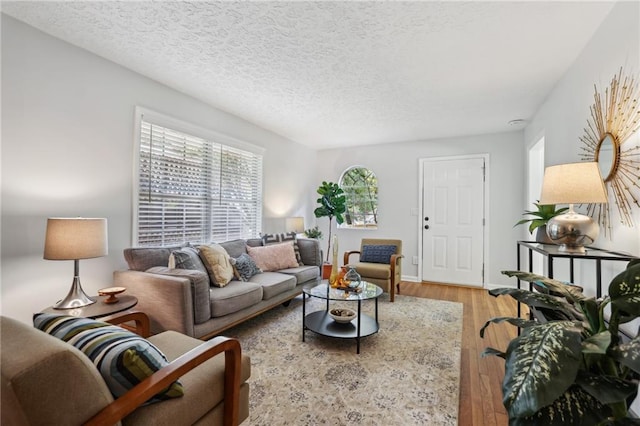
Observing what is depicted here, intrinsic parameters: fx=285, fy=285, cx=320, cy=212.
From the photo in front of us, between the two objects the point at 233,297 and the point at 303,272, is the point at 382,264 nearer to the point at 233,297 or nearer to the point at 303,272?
the point at 303,272

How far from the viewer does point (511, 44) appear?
7.06ft

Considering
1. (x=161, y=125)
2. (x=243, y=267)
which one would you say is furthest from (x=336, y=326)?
(x=161, y=125)

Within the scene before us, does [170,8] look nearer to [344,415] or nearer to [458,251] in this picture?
[344,415]

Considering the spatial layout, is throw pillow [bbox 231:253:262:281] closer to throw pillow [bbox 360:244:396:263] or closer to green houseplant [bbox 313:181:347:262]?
throw pillow [bbox 360:244:396:263]

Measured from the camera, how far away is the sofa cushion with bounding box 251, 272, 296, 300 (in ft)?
9.55

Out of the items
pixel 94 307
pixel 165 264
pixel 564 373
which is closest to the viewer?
pixel 564 373

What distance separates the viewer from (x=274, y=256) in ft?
11.8

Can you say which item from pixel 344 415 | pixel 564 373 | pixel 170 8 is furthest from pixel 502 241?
pixel 170 8

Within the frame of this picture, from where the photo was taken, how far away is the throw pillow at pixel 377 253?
411 centimetres

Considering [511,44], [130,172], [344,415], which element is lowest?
[344,415]

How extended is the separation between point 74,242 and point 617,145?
3.44 metres

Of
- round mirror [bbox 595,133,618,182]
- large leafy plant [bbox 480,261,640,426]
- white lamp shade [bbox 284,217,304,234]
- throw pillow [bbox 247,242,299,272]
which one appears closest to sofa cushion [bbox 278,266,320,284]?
throw pillow [bbox 247,242,299,272]

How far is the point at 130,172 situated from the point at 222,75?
4.11ft

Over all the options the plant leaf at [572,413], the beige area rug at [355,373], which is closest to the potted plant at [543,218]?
the beige area rug at [355,373]
